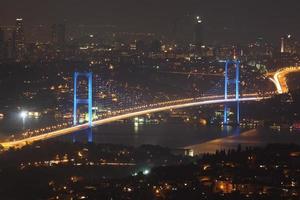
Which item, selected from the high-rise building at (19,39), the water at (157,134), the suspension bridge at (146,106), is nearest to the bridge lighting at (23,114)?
the suspension bridge at (146,106)

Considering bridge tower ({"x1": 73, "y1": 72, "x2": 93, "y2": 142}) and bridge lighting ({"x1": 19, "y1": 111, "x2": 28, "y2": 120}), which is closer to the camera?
bridge tower ({"x1": 73, "y1": 72, "x2": 93, "y2": 142})

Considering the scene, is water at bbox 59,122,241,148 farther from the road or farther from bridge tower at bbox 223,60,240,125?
the road

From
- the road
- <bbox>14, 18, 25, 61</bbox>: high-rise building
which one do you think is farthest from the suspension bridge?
<bbox>14, 18, 25, 61</bbox>: high-rise building

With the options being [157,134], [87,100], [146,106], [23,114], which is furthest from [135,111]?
[23,114]

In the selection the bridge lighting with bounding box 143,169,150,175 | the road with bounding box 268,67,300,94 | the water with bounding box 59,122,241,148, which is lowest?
the water with bounding box 59,122,241,148

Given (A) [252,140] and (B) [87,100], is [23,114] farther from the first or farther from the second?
(A) [252,140]

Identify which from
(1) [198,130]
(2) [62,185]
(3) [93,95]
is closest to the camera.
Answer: (2) [62,185]

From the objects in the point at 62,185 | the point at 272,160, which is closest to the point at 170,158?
the point at 272,160

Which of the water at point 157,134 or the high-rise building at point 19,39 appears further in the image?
the high-rise building at point 19,39

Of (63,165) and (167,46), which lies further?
(167,46)

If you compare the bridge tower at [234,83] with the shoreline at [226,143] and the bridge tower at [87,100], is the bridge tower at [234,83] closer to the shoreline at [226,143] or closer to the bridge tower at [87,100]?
the shoreline at [226,143]

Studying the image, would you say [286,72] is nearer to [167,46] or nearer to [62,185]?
[167,46]
